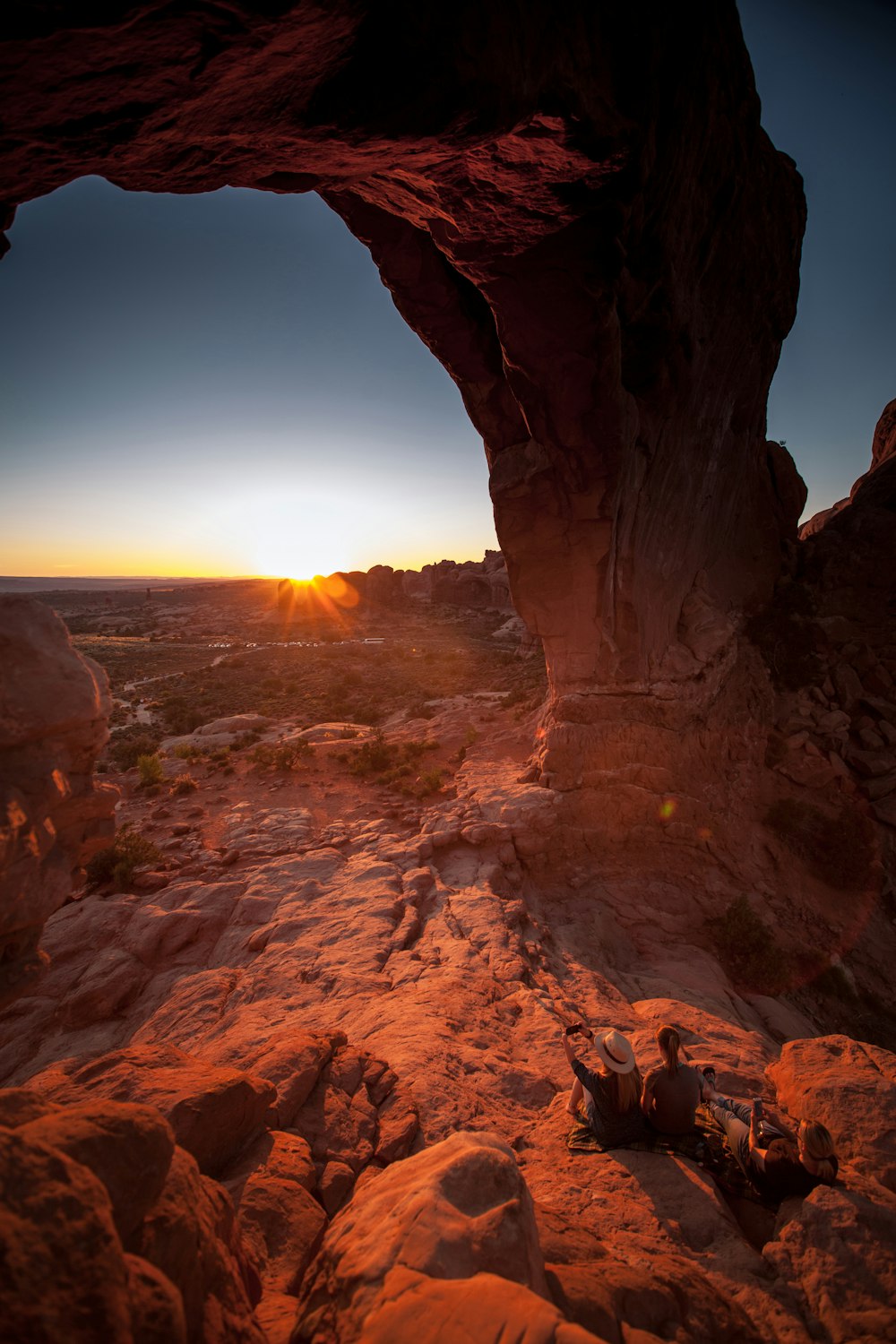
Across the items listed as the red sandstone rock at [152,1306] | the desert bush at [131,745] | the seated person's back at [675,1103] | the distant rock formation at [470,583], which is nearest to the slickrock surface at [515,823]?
the red sandstone rock at [152,1306]

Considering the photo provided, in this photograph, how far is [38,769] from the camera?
3518 millimetres

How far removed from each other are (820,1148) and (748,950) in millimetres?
6269

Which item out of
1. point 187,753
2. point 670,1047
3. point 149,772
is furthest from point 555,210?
point 187,753

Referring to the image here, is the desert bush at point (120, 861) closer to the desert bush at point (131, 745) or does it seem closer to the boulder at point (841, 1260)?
the desert bush at point (131, 745)

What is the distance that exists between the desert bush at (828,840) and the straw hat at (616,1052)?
904 cm

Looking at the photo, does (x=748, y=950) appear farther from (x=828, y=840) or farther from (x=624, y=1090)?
(x=624, y=1090)

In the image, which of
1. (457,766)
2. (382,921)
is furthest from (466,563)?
(382,921)

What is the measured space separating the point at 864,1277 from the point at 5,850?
588 cm

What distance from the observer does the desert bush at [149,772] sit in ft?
46.3

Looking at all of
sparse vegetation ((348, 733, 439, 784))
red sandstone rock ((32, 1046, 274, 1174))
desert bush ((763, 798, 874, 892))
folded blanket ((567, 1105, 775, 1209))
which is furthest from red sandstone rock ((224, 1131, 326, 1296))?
desert bush ((763, 798, 874, 892))

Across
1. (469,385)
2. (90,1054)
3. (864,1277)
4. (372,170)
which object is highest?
(469,385)

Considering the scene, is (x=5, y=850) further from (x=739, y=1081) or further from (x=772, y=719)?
(x=772, y=719)

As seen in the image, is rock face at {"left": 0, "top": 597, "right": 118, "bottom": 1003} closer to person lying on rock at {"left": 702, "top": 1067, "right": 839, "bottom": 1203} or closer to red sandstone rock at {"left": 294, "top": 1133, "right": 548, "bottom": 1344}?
red sandstone rock at {"left": 294, "top": 1133, "right": 548, "bottom": 1344}

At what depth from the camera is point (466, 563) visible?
65.8m
